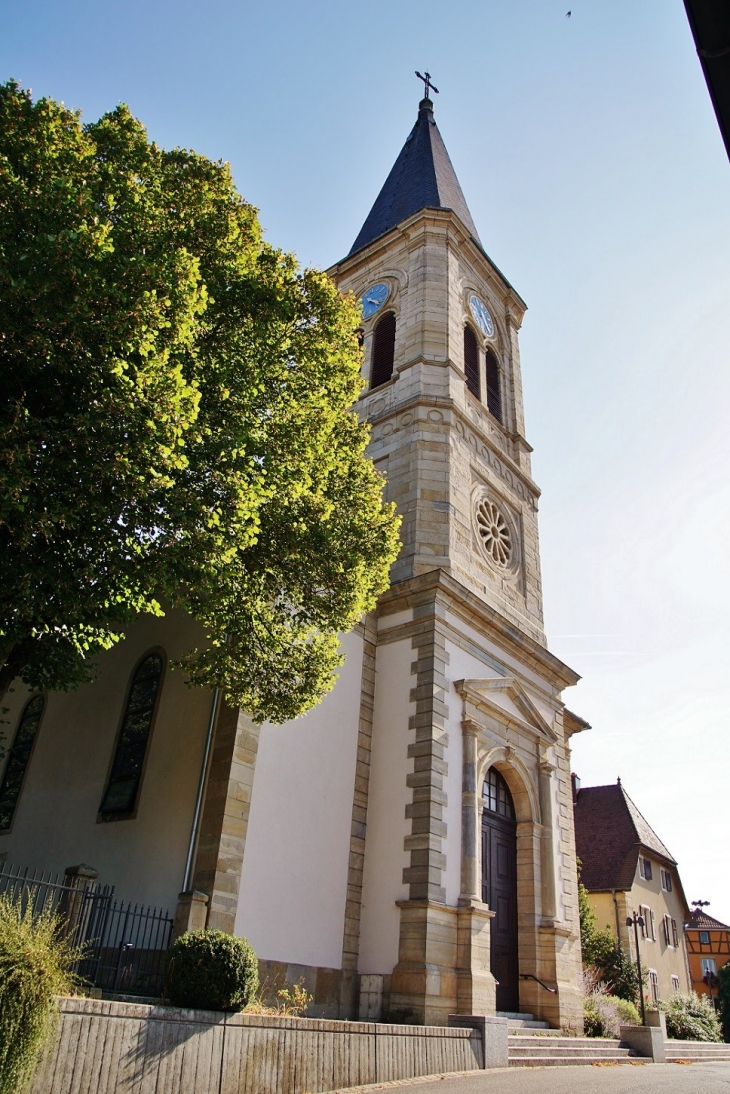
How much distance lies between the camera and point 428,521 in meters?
17.1

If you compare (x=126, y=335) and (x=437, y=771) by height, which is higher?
(x=126, y=335)

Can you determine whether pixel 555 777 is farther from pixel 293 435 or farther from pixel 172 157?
pixel 172 157

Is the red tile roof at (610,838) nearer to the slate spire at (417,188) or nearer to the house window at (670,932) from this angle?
the house window at (670,932)

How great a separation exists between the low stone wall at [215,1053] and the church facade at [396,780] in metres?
2.44

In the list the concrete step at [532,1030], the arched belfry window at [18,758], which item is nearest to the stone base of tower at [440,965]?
the concrete step at [532,1030]

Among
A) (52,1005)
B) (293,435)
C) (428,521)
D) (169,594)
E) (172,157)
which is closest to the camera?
(52,1005)

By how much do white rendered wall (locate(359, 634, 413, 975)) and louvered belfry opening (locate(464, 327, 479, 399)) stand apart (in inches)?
354

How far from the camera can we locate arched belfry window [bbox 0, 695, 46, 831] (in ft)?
52.0

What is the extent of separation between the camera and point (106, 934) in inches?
404

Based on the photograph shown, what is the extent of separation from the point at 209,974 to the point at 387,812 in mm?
6376

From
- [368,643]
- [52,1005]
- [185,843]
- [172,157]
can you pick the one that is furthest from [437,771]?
[172,157]

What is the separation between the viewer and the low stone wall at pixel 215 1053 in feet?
19.9

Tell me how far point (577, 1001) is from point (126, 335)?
14632 millimetres

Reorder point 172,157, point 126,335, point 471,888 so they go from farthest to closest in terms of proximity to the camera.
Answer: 1. point 471,888
2. point 172,157
3. point 126,335
